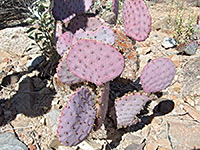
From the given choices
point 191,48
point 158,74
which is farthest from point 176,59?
point 158,74

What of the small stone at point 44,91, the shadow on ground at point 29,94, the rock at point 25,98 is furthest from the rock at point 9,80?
the small stone at point 44,91

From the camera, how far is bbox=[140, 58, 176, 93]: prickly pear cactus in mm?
2000

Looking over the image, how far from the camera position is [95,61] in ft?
5.44

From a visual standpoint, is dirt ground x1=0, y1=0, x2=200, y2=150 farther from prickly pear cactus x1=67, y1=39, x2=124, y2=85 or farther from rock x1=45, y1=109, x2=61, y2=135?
prickly pear cactus x1=67, y1=39, x2=124, y2=85

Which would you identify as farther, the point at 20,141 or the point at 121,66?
the point at 20,141

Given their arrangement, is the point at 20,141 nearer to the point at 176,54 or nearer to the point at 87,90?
the point at 87,90

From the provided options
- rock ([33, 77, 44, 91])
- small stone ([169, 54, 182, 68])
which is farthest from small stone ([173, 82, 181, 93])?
rock ([33, 77, 44, 91])

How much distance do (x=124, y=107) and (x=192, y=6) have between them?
4708 millimetres

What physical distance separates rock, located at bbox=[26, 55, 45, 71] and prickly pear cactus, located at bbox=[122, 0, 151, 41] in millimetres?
1583

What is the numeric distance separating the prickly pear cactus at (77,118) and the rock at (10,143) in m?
0.76

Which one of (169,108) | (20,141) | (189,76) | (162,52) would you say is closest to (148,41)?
(162,52)

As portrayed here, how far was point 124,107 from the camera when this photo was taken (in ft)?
6.35

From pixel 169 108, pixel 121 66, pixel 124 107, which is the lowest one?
pixel 169 108

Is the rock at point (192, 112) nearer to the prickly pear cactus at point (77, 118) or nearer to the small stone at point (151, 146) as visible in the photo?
the small stone at point (151, 146)
